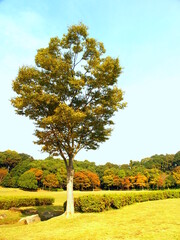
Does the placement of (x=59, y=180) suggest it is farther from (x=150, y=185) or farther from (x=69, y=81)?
(x=69, y=81)

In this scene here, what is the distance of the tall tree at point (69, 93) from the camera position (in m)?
14.6

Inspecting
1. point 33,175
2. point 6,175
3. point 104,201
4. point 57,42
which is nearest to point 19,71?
point 57,42

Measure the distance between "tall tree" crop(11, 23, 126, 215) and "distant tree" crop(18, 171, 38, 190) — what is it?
54024 millimetres

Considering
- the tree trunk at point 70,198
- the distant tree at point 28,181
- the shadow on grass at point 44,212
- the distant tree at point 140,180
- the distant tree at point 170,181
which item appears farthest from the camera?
the distant tree at point 140,180

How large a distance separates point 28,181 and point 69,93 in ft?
187

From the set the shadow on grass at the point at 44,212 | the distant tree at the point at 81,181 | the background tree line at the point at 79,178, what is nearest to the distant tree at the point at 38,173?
the background tree line at the point at 79,178

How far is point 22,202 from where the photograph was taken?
25.1 metres

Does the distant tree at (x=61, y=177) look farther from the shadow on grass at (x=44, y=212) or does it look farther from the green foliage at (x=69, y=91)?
the green foliage at (x=69, y=91)

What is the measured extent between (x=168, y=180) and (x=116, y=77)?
2753 inches

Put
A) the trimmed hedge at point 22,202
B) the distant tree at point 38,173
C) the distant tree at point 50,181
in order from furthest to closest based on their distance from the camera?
the distant tree at point 38,173 → the distant tree at point 50,181 → the trimmed hedge at point 22,202

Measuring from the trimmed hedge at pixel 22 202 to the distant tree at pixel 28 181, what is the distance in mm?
39690

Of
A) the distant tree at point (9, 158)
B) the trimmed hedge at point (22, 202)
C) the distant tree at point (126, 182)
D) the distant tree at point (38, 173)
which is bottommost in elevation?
the trimmed hedge at point (22, 202)

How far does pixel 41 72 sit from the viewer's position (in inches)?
598

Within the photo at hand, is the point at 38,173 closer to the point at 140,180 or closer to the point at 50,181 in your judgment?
the point at 50,181
